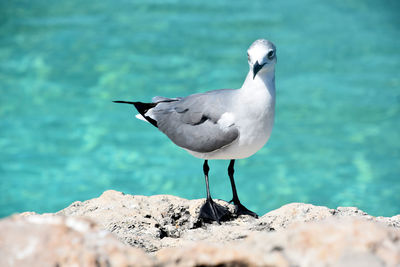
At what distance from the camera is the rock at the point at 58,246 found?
1.58m

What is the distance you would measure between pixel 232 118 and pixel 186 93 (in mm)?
4203

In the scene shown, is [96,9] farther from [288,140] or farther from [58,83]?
[288,140]

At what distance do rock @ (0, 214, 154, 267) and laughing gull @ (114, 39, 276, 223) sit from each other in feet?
5.00

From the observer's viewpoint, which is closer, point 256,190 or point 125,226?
point 125,226

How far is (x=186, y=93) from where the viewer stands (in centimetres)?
728

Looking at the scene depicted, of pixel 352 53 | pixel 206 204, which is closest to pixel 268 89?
pixel 206 204

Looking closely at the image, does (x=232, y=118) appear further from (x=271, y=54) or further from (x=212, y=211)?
(x=212, y=211)

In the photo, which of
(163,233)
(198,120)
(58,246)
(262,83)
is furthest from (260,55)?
(58,246)

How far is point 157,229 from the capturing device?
2936mm

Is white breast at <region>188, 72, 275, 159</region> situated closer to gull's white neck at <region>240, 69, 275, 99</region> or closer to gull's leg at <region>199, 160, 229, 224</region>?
gull's white neck at <region>240, 69, 275, 99</region>

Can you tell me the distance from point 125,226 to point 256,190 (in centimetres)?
328

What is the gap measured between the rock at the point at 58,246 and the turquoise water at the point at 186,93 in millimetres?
4221

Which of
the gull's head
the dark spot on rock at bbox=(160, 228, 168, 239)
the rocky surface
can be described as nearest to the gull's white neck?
the gull's head

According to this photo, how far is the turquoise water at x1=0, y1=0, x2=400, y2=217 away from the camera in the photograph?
606cm
